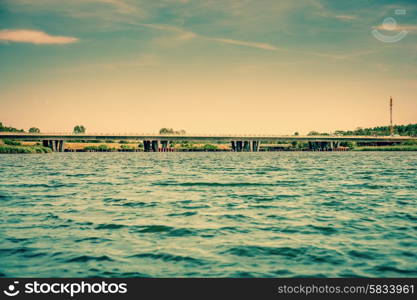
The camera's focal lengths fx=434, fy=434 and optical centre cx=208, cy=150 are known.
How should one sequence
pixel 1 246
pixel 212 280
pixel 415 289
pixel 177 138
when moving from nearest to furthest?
pixel 415 289, pixel 212 280, pixel 1 246, pixel 177 138

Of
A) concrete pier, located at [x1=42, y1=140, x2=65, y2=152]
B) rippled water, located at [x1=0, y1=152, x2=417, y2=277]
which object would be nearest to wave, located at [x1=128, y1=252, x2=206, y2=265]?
rippled water, located at [x1=0, y1=152, x2=417, y2=277]

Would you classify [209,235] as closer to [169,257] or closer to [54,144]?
[169,257]

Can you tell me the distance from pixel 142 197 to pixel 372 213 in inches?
544

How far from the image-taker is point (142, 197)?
90.6ft

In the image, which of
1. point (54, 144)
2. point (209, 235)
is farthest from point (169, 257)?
point (54, 144)

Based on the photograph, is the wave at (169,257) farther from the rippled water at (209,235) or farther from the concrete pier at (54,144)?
the concrete pier at (54,144)

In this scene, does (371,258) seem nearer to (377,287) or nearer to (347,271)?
(347,271)

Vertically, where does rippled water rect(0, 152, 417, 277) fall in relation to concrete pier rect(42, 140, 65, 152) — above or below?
below

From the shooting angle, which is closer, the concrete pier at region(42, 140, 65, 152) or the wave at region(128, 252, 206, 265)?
the wave at region(128, 252, 206, 265)

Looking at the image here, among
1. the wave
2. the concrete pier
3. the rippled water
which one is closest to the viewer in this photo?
the rippled water

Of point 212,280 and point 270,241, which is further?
point 270,241

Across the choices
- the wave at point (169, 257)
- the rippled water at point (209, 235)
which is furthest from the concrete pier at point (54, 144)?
the wave at point (169, 257)

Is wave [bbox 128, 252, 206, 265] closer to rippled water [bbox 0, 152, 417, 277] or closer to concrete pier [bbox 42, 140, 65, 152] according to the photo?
rippled water [bbox 0, 152, 417, 277]

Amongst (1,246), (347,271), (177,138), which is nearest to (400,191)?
(347,271)
